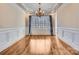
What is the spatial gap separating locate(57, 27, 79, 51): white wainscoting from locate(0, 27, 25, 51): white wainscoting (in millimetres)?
708

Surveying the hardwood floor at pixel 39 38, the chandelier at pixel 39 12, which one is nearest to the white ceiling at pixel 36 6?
the chandelier at pixel 39 12

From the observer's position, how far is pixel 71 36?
2389 millimetres

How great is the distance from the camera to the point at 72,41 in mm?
2385

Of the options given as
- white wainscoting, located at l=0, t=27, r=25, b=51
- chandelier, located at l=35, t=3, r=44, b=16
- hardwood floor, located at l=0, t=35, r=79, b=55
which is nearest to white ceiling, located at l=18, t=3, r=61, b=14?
chandelier, located at l=35, t=3, r=44, b=16

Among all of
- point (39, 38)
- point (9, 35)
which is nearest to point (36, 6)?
point (39, 38)

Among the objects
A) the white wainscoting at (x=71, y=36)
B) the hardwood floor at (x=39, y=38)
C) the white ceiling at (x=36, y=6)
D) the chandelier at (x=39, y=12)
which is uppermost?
the white ceiling at (x=36, y=6)

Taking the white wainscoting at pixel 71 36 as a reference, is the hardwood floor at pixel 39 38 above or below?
below

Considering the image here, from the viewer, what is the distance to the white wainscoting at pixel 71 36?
7.77 ft

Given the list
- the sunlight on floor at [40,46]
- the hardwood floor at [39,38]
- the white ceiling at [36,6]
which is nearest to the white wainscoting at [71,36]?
the hardwood floor at [39,38]

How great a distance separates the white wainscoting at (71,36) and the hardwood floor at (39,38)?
68mm

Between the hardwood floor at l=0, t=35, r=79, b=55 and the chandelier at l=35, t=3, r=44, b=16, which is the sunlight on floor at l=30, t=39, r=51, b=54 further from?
the chandelier at l=35, t=3, r=44, b=16

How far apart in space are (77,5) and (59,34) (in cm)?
58

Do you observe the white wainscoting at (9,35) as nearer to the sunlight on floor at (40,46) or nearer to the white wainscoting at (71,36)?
the sunlight on floor at (40,46)
